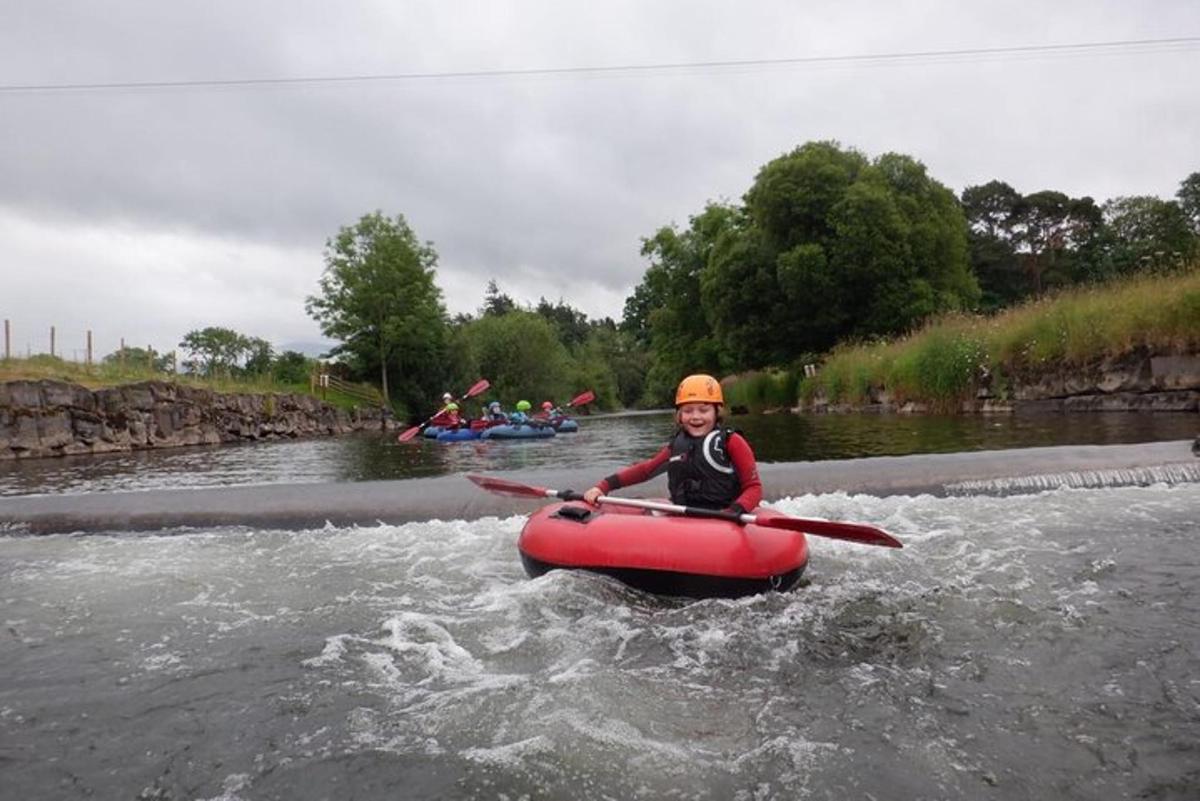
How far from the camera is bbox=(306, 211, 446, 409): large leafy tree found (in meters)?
41.4

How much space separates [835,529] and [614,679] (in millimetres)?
1782

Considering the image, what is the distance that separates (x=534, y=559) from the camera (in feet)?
15.8

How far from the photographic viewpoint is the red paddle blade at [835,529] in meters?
4.28

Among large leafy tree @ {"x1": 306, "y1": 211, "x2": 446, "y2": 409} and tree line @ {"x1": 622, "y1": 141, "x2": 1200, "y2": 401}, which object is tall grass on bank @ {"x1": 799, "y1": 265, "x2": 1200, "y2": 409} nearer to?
tree line @ {"x1": 622, "y1": 141, "x2": 1200, "y2": 401}

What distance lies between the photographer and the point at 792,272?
2692cm

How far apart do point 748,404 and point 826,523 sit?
26.2 m

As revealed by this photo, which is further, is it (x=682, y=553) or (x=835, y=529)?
(x=835, y=529)

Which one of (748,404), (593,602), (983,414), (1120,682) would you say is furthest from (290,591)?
(748,404)

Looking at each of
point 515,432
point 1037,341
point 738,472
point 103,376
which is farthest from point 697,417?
point 103,376

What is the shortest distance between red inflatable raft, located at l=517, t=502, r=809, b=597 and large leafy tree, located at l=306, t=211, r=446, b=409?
37.5 m

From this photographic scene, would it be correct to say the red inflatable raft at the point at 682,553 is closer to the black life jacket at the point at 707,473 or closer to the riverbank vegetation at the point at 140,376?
the black life jacket at the point at 707,473

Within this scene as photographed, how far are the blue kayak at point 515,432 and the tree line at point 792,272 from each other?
12.0 metres

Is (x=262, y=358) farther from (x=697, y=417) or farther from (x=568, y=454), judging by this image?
(x=697, y=417)

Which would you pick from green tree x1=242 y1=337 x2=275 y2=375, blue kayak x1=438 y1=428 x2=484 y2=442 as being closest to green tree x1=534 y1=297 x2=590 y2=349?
green tree x1=242 y1=337 x2=275 y2=375
